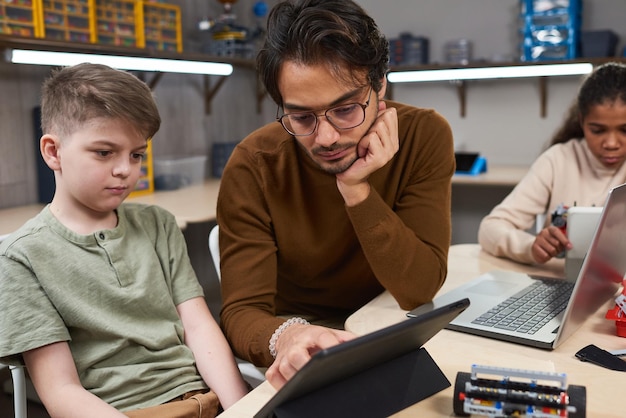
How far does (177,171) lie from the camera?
3.23 m

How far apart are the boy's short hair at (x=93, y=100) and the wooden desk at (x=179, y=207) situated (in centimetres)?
102

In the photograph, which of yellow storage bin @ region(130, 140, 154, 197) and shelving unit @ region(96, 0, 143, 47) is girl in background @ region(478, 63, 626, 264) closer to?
yellow storage bin @ region(130, 140, 154, 197)

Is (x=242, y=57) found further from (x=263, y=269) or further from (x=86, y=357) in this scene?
(x=86, y=357)

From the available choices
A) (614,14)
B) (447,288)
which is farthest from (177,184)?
(614,14)

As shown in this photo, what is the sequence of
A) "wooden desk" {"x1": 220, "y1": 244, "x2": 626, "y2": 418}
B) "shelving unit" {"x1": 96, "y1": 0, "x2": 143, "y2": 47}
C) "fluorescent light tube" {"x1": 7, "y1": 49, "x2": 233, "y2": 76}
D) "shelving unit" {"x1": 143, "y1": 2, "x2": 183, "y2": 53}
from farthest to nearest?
"shelving unit" {"x1": 143, "y1": 2, "x2": 183, "y2": 53}, "shelving unit" {"x1": 96, "y1": 0, "x2": 143, "y2": 47}, "fluorescent light tube" {"x1": 7, "y1": 49, "x2": 233, "y2": 76}, "wooden desk" {"x1": 220, "y1": 244, "x2": 626, "y2": 418}

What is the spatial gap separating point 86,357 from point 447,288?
736 mm

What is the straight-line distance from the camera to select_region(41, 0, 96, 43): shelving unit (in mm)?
2582

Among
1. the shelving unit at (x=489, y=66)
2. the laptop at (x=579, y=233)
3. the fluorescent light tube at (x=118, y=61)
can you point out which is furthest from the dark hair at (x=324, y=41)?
the shelving unit at (x=489, y=66)

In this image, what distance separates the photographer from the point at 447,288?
1.38m

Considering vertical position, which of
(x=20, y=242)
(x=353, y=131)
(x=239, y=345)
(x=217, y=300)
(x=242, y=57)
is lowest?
(x=217, y=300)

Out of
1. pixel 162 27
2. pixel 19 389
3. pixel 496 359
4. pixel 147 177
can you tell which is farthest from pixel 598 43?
pixel 19 389

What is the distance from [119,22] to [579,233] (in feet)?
7.56

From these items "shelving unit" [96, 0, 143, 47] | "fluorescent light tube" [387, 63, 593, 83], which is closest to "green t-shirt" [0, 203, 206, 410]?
"shelving unit" [96, 0, 143, 47]

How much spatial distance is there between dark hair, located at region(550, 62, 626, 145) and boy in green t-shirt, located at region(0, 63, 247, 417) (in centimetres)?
131
